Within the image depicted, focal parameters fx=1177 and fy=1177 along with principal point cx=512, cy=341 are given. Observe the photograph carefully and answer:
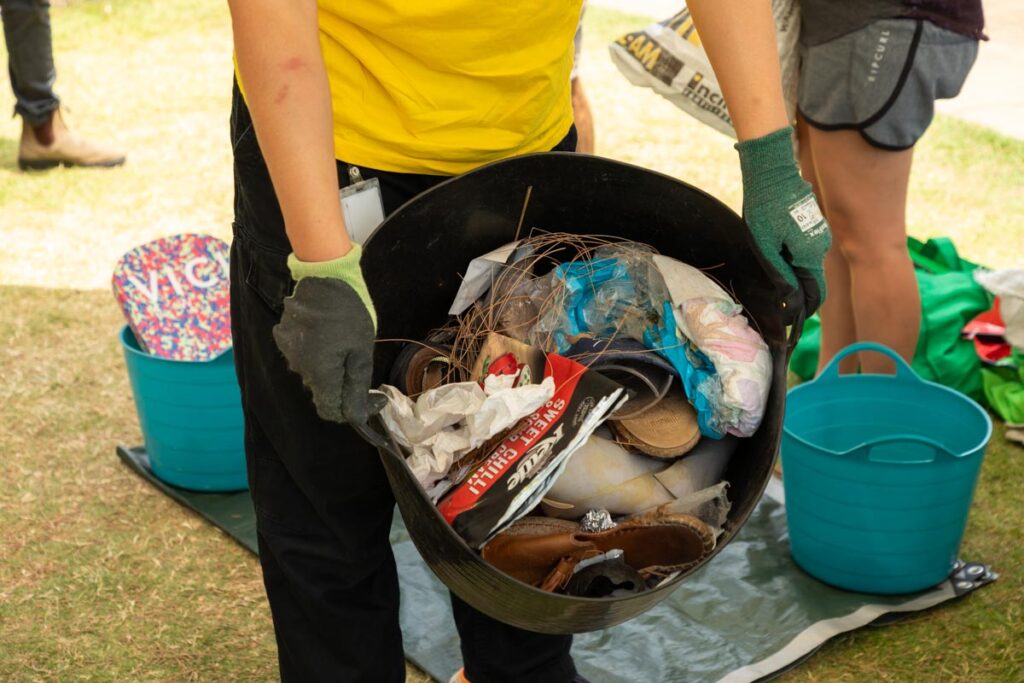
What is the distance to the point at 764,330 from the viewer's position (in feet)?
4.51

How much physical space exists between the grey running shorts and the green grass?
83 centimetres

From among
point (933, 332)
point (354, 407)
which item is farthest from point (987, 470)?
point (354, 407)

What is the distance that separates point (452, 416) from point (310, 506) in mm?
316

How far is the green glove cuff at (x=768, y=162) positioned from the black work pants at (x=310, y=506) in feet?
0.96

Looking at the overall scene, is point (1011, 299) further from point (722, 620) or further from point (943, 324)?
point (722, 620)

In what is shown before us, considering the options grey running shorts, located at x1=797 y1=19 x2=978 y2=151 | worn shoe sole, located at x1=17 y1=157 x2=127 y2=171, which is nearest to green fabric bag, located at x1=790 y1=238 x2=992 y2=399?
grey running shorts, located at x1=797 y1=19 x2=978 y2=151

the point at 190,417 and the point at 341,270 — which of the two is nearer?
the point at 341,270

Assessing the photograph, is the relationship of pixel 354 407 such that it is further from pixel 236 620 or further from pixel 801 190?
pixel 236 620

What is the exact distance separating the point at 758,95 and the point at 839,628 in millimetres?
1150

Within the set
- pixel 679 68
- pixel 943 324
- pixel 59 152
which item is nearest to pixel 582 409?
pixel 679 68

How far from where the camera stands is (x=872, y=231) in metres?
2.46

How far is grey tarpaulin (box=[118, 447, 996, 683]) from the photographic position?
2.07 meters

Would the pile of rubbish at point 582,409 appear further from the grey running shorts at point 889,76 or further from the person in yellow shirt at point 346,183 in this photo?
the grey running shorts at point 889,76

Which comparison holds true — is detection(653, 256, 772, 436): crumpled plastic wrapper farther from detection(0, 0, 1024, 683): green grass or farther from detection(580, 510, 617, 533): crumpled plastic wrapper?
detection(0, 0, 1024, 683): green grass
